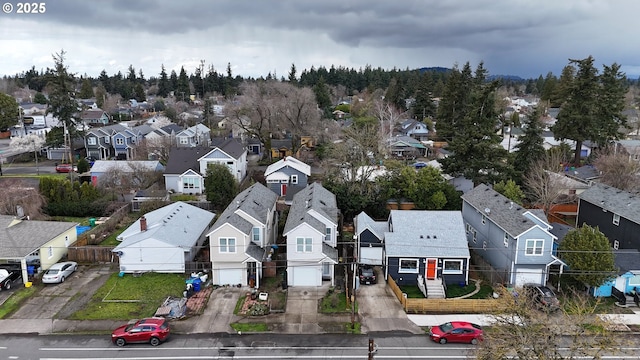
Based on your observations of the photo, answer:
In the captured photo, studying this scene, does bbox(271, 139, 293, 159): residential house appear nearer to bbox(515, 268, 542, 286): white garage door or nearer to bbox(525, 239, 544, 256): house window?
bbox(515, 268, 542, 286): white garage door

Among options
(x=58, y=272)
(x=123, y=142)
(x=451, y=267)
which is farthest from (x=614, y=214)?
(x=123, y=142)

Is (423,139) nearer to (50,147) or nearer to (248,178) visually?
(248,178)

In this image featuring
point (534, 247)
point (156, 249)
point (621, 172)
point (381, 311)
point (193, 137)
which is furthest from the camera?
point (193, 137)

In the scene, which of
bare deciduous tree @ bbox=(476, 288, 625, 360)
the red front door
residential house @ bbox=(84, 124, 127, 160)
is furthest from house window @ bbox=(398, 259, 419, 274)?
residential house @ bbox=(84, 124, 127, 160)

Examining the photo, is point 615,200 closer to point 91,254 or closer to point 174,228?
point 174,228

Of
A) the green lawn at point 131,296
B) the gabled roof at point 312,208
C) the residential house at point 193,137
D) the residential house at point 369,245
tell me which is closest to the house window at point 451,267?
the residential house at point 369,245

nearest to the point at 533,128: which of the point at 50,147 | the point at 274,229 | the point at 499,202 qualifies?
the point at 499,202
